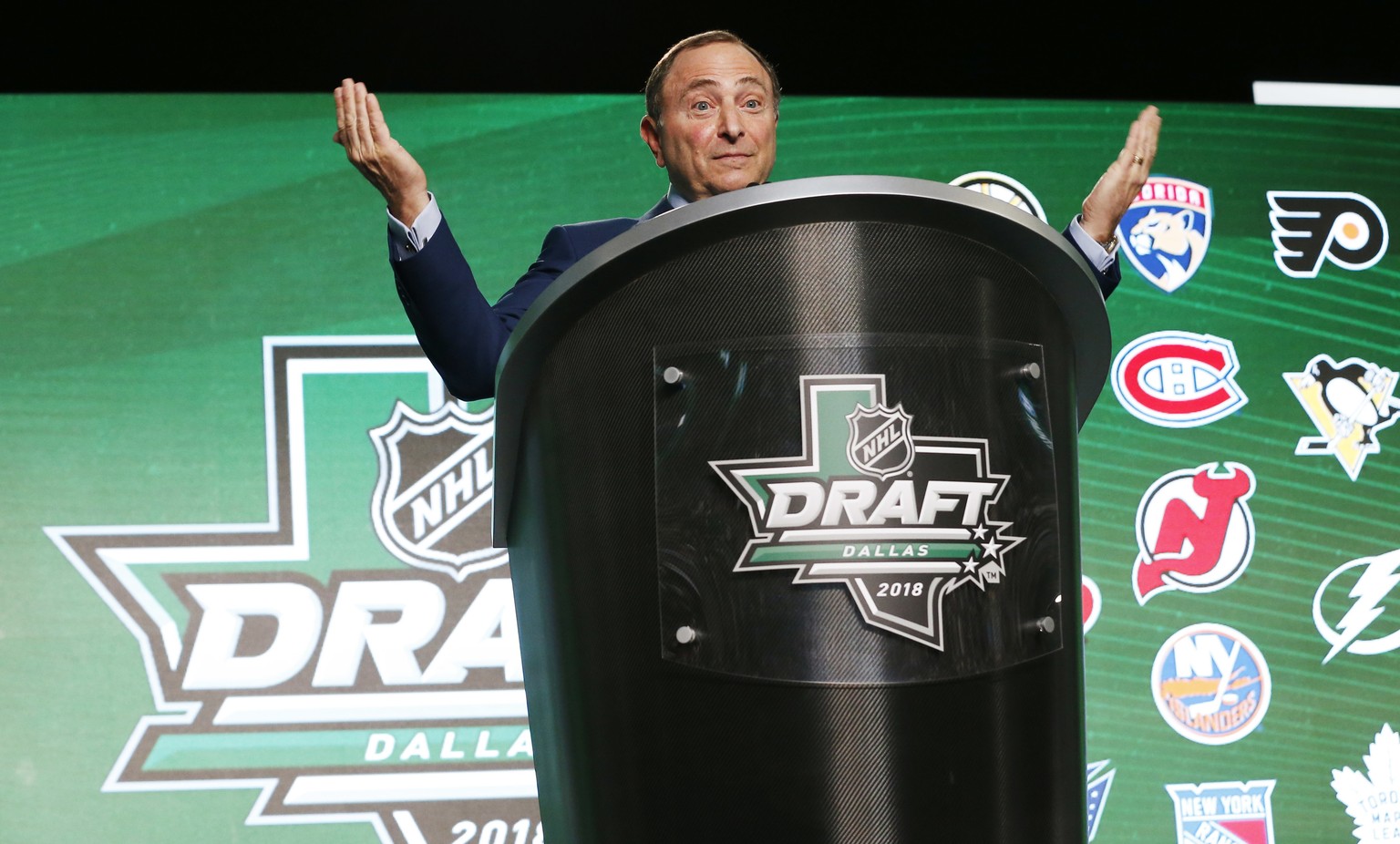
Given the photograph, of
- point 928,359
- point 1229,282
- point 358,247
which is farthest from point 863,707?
point 1229,282

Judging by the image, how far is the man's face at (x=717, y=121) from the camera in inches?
48.8

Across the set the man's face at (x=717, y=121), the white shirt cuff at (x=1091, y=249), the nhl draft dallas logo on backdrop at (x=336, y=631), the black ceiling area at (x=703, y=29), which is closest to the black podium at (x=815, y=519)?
the white shirt cuff at (x=1091, y=249)

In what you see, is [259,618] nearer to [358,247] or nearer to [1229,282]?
[358,247]

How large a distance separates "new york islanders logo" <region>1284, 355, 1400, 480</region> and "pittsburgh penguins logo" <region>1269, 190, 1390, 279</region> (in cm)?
22

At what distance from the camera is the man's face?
1238mm

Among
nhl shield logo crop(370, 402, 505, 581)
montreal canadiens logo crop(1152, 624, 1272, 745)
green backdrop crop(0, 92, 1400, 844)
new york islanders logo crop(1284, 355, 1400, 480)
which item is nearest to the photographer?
green backdrop crop(0, 92, 1400, 844)

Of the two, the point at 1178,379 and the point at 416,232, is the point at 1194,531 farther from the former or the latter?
the point at 416,232

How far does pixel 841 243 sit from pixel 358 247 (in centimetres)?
204

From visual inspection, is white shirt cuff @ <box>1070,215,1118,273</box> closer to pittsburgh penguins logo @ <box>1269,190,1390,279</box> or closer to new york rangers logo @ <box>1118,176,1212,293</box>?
new york rangers logo @ <box>1118,176,1212,293</box>

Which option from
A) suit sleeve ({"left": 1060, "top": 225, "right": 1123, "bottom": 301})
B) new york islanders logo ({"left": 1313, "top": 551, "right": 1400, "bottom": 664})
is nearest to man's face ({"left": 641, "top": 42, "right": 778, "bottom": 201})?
suit sleeve ({"left": 1060, "top": 225, "right": 1123, "bottom": 301})

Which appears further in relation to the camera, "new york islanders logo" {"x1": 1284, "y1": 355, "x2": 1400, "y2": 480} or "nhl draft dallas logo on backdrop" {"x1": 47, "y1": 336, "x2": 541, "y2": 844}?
"new york islanders logo" {"x1": 1284, "y1": 355, "x2": 1400, "y2": 480}

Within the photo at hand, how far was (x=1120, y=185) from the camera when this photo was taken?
919 mm

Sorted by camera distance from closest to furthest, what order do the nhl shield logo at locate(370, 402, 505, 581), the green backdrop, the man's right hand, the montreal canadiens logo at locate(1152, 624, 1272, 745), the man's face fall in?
the man's right hand → the man's face → the green backdrop → the nhl shield logo at locate(370, 402, 505, 581) → the montreal canadiens logo at locate(1152, 624, 1272, 745)

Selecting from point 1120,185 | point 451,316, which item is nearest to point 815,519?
Answer: point 451,316
